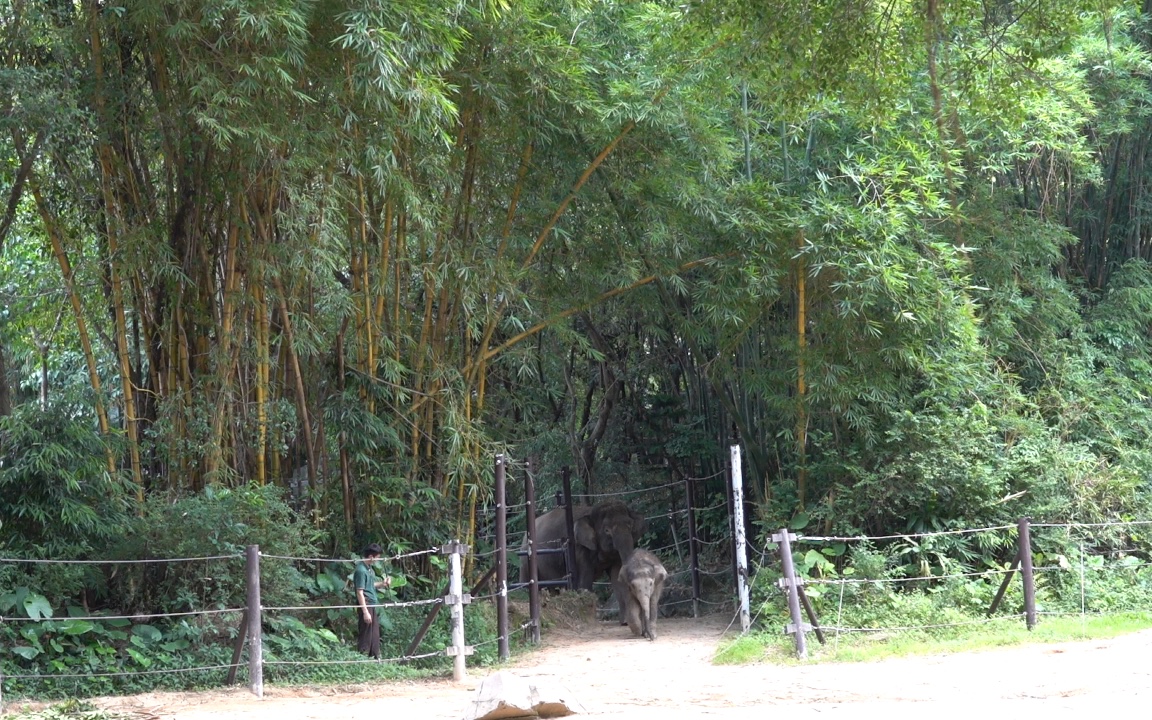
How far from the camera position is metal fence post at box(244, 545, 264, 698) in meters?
7.20

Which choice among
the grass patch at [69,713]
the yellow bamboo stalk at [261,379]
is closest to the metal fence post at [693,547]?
the yellow bamboo stalk at [261,379]

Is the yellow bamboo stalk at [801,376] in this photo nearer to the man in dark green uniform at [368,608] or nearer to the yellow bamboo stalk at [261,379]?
the man in dark green uniform at [368,608]

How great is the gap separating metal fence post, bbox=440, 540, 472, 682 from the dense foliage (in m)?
1.06

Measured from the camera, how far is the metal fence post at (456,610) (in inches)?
317

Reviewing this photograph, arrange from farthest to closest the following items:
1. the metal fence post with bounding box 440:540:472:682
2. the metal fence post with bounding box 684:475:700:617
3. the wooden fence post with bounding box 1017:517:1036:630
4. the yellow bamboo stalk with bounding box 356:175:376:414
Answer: the metal fence post with bounding box 684:475:700:617 → the yellow bamboo stalk with bounding box 356:175:376:414 → the wooden fence post with bounding box 1017:517:1036:630 → the metal fence post with bounding box 440:540:472:682

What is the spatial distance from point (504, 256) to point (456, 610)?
3073mm

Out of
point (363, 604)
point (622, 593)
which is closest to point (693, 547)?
point (622, 593)

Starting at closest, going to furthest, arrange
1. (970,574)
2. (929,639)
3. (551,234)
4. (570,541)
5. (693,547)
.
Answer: (929,639)
(970,574)
(551,234)
(693,547)
(570,541)

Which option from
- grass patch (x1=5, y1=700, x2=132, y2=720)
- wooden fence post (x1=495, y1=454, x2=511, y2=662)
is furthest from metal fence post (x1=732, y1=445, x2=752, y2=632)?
grass patch (x1=5, y1=700, x2=132, y2=720)

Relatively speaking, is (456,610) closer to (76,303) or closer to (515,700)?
(515,700)

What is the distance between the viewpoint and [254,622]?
7.29m

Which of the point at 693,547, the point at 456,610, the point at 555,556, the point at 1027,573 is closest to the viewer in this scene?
the point at 456,610

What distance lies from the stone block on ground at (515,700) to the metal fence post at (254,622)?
1.89 metres

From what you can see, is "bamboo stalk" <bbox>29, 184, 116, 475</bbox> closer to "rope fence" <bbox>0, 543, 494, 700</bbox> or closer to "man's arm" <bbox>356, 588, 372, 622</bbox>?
"rope fence" <bbox>0, 543, 494, 700</bbox>
